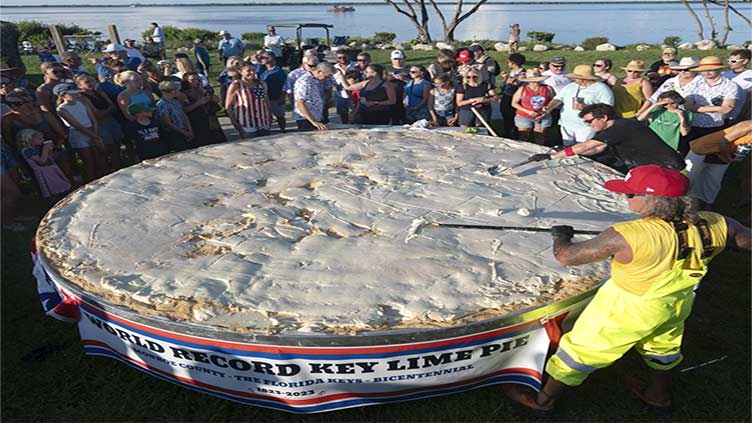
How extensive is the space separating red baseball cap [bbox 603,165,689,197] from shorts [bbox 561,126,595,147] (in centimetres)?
312

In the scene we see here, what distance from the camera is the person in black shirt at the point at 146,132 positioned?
4.94m

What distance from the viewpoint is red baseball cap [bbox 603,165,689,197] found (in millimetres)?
1982

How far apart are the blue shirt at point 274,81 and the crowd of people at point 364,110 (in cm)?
1

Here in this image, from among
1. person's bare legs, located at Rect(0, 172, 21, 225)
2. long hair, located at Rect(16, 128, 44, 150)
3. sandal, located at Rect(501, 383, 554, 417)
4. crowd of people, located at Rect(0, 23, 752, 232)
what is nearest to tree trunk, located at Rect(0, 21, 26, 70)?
crowd of people, located at Rect(0, 23, 752, 232)

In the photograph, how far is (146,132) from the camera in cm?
495

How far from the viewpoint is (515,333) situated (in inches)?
89.5

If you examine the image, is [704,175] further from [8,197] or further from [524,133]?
[8,197]

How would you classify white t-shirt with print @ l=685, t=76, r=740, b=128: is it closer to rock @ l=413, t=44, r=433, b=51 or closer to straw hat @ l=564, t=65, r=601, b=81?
straw hat @ l=564, t=65, r=601, b=81

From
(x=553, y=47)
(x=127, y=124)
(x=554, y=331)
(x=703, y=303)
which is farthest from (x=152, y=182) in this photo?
(x=553, y=47)

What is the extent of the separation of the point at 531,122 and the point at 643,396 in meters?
3.67

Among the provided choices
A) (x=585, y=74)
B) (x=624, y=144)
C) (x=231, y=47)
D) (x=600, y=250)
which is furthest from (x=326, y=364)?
(x=231, y=47)

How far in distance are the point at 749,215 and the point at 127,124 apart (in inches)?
261

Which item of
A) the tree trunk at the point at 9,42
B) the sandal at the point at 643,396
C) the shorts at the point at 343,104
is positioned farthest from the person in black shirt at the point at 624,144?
the tree trunk at the point at 9,42

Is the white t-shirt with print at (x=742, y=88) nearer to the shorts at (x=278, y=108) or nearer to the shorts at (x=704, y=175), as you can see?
the shorts at (x=704, y=175)
